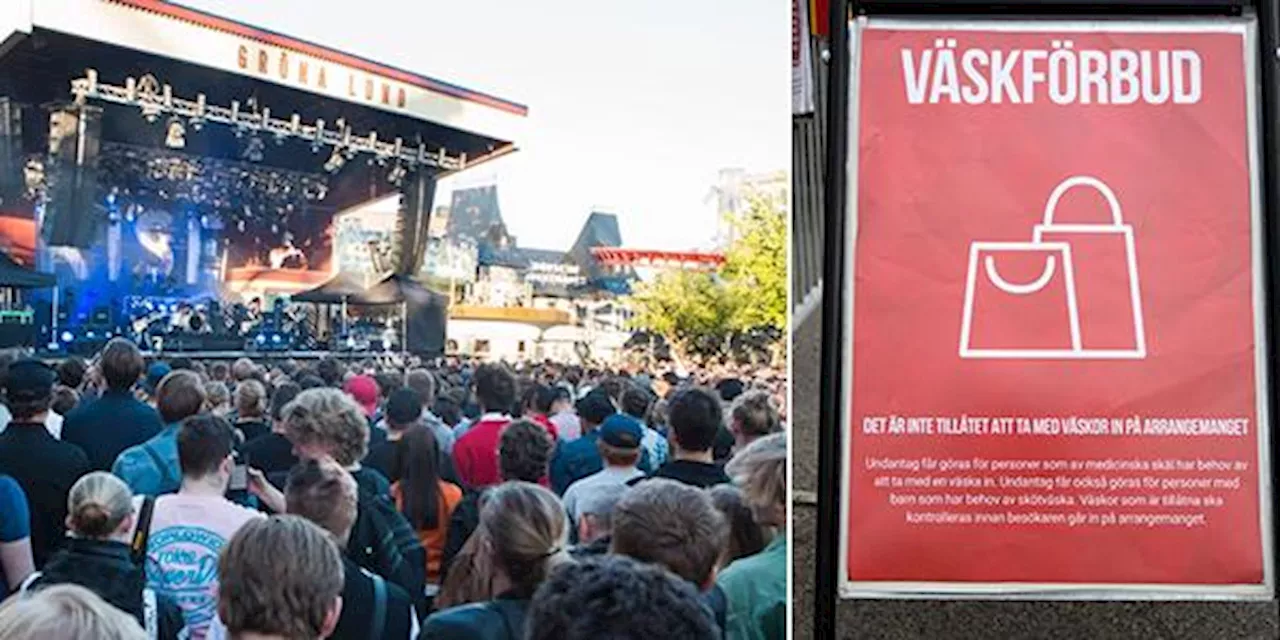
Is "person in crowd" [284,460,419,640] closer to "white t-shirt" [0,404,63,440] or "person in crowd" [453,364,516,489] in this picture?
"person in crowd" [453,364,516,489]

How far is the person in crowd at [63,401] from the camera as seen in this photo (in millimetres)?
2305

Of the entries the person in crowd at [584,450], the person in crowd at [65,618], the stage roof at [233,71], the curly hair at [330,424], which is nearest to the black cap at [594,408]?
the person in crowd at [584,450]

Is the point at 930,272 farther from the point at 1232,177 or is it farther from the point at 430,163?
the point at 430,163

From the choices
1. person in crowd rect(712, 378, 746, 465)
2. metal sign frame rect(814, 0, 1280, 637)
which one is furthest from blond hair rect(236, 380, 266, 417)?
metal sign frame rect(814, 0, 1280, 637)

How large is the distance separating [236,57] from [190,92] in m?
0.12

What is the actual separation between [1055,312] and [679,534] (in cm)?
89

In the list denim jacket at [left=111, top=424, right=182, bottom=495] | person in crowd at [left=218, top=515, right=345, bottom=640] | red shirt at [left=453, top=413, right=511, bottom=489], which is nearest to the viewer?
person in crowd at [left=218, top=515, right=345, bottom=640]

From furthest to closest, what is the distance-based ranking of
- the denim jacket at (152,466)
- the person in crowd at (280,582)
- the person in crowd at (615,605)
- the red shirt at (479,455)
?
1. the red shirt at (479,455)
2. the denim jacket at (152,466)
3. the person in crowd at (280,582)
4. the person in crowd at (615,605)

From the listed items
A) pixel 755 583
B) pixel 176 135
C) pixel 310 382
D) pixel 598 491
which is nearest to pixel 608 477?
pixel 598 491

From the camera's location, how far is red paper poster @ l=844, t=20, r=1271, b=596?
2.41 m

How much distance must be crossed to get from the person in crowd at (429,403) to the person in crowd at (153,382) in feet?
1.51

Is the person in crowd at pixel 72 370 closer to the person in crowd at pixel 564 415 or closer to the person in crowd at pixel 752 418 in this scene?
the person in crowd at pixel 564 415

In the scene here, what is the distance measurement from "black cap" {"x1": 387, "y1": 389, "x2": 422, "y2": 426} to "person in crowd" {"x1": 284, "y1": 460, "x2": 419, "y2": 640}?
0.48ft

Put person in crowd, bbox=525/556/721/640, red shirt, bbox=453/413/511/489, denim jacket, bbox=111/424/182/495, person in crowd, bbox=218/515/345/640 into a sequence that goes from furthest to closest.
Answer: red shirt, bbox=453/413/511/489
denim jacket, bbox=111/424/182/495
person in crowd, bbox=218/515/345/640
person in crowd, bbox=525/556/721/640
